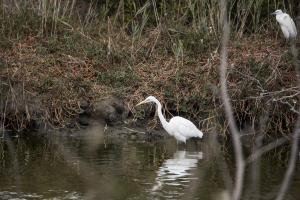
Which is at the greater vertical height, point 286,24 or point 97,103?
point 286,24

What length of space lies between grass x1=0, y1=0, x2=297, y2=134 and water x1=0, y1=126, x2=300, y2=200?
2.96ft

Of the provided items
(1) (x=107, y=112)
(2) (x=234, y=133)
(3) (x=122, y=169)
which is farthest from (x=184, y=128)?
(2) (x=234, y=133)

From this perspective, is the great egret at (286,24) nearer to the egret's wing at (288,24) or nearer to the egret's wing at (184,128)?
the egret's wing at (288,24)

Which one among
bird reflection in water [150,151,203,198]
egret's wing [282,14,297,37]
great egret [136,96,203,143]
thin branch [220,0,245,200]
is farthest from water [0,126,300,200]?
thin branch [220,0,245,200]

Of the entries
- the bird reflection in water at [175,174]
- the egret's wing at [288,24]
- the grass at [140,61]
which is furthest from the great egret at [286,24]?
the bird reflection in water at [175,174]

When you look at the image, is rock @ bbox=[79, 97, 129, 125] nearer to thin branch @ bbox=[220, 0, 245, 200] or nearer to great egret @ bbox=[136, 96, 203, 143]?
great egret @ bbox=[136, 96, 203, 143]

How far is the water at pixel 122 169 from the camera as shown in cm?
701

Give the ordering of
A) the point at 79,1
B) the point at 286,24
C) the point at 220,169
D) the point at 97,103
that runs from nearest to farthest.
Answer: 1. the point at 220,169
2. the point at 97,103
3. the point at 286,24
4. the point at 79,1

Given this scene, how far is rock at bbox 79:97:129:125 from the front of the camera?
38.3 feet

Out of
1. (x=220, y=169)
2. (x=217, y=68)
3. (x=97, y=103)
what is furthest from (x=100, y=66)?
(x=220, y=169)

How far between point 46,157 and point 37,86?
10.4ft

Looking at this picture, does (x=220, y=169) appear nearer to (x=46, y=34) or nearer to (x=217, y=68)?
(x=217, y=68)

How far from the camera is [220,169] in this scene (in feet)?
27.4

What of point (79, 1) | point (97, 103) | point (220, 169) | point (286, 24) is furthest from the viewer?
point (79, 1)
